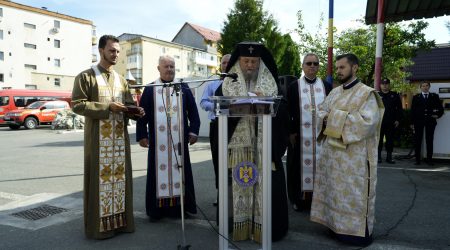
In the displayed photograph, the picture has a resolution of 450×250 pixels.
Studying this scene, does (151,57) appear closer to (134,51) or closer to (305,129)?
(134,51)

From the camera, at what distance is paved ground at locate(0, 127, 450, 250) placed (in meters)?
3.70

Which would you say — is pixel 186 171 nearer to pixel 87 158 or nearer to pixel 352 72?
pixel 87 158

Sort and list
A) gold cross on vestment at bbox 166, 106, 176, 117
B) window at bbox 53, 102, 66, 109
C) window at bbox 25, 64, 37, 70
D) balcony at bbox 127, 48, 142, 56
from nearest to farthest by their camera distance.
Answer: gold cross on vestment at bbox 166, 106, 176, 117 < window at bbox 53, 102, 66, 109 < window at bbox 25, 64, 37, 70 < balcony at bbox 127, 48, 142, 56

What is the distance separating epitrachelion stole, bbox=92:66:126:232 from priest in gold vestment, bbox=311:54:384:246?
2.30 metres

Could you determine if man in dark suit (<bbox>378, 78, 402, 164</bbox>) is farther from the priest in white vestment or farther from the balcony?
the balcony

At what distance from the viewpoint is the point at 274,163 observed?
350cm

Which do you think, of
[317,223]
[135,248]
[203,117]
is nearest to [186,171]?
[135,248]

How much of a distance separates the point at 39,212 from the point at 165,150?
2.11 meters

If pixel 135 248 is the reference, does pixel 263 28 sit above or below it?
above

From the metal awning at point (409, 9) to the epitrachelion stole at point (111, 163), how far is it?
668 cm

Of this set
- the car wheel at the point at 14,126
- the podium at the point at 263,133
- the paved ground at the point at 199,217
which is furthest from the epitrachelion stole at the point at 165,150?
the car wheel at the point at 14,126

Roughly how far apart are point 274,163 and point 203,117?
11720 mm

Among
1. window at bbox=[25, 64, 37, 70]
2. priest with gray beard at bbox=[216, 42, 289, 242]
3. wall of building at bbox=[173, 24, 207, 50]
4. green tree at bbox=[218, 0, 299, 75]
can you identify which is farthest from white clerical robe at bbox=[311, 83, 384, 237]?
wall of building at bbox=[173, 24, 207, 50]

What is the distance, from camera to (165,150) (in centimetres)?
439
